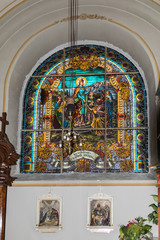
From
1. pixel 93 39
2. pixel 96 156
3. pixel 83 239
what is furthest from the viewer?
pixel 93 39

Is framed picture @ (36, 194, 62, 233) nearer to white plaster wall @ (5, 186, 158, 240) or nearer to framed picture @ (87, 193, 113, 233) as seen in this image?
white plaster wall @ (5, 186, 158, 240)

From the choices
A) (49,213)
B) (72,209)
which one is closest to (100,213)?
(72,209)

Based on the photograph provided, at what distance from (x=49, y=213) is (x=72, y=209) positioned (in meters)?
→ 0.53

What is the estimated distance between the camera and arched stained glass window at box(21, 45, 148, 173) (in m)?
10.3

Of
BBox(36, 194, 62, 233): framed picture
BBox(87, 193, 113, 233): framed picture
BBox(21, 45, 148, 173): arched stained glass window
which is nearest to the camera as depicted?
BBox(87, 193, 113, 233): framed picture

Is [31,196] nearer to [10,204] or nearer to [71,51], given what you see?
[10,204]

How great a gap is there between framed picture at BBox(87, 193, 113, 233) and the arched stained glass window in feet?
2.46

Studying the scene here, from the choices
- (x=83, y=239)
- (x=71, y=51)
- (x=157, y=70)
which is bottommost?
(x=83, y=239)

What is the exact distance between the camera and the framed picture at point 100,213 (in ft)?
31.3

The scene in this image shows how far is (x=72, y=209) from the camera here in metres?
9.76

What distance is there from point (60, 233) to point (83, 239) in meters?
0.52

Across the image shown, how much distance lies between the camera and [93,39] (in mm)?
11320

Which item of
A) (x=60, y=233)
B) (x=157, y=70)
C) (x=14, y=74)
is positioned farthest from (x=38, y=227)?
(x=157, y=70)

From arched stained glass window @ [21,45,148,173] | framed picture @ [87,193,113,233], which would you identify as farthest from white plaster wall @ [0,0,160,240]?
arched stained glass window @ [21,45,148,173]
